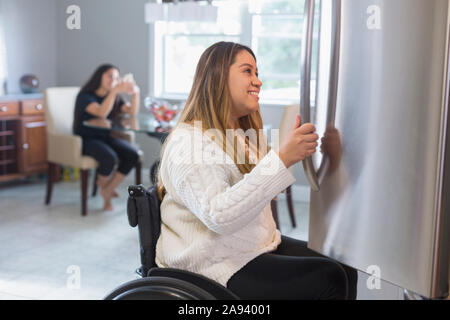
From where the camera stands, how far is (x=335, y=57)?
971mm

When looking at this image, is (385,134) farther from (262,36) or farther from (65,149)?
(262,36)

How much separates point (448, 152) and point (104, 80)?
3.58 m

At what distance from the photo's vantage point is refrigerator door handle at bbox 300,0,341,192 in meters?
0.96

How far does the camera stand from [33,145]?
481 cm

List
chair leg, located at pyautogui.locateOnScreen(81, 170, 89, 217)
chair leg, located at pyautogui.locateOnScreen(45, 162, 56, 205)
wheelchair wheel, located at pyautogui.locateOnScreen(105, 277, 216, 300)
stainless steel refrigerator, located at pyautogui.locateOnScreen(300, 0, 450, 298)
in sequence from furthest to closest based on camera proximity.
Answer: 1. chair leg, located at pyautogui.locateOnScreen(45, 162, 56, 205)
2. chair leg, located at pyautogui.locateOnScreen(81, 170, 89, 217)
3. wheelchair wheel, located at pyautogui.locateOnScreen(105, 277, 216, 300)
4. stainless steel refrigerator, located at pyautogui.locateOnScreen(300, 0, 450, 298)

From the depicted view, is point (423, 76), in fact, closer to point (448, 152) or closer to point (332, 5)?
point (448, 152)

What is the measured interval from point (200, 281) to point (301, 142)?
42 centimetres

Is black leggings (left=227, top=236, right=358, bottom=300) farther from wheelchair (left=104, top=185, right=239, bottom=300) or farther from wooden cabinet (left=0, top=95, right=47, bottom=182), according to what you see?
wooden cabinet (left=0, top=95, right=47, bottom=182)

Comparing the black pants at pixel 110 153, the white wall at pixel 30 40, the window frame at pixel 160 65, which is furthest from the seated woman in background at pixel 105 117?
the white wall at pixel 30 40

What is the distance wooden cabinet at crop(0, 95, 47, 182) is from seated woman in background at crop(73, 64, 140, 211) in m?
0.80

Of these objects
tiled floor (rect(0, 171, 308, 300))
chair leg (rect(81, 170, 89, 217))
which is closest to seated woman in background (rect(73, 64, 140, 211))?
chair leg (rect(81, 170, 89, 217))

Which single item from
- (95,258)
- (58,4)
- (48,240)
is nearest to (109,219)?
(48,240)

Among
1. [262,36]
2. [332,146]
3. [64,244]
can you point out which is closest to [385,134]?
[332,146]
